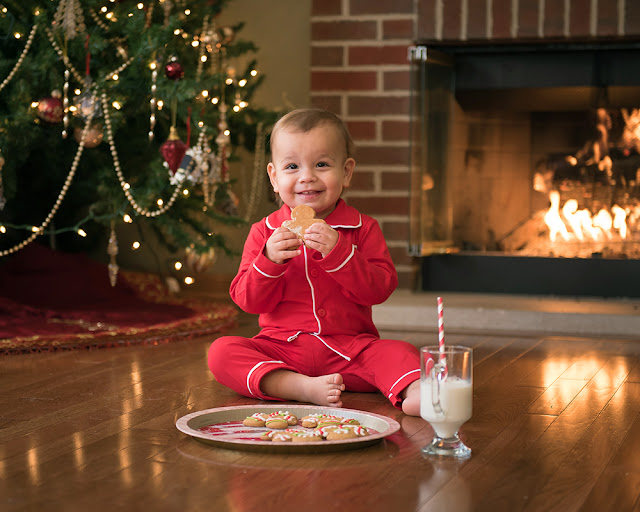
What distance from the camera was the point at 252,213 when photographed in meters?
3.53

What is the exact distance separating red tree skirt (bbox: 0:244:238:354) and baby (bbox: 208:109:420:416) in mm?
715

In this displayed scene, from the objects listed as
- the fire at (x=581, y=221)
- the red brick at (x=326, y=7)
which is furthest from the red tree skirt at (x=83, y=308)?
the fire at (x=581, y=221)

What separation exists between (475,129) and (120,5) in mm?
1311

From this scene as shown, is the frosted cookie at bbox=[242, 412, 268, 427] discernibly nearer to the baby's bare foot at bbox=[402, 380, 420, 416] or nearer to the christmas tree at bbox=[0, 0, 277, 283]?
the baby's bare foot at bbox=[402, 380, 420, 416]

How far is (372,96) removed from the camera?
3.21 metres

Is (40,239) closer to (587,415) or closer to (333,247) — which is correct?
(333,247)

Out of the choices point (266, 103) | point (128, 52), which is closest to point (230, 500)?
point (128, 52)

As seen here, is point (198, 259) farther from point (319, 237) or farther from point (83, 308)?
point (319, 237)

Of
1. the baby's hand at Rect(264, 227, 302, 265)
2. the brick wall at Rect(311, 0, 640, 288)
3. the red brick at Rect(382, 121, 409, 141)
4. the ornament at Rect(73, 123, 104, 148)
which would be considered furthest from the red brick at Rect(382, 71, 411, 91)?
the baby's hand at Rect(264, 227, 302, 265)

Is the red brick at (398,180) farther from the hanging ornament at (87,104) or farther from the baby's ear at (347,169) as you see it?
the baby's ear at (347,169)

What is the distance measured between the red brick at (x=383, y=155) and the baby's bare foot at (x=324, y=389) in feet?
5.16

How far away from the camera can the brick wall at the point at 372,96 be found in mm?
3189

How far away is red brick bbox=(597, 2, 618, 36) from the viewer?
2.93 m

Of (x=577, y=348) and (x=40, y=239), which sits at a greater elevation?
(x=40, y=239)
